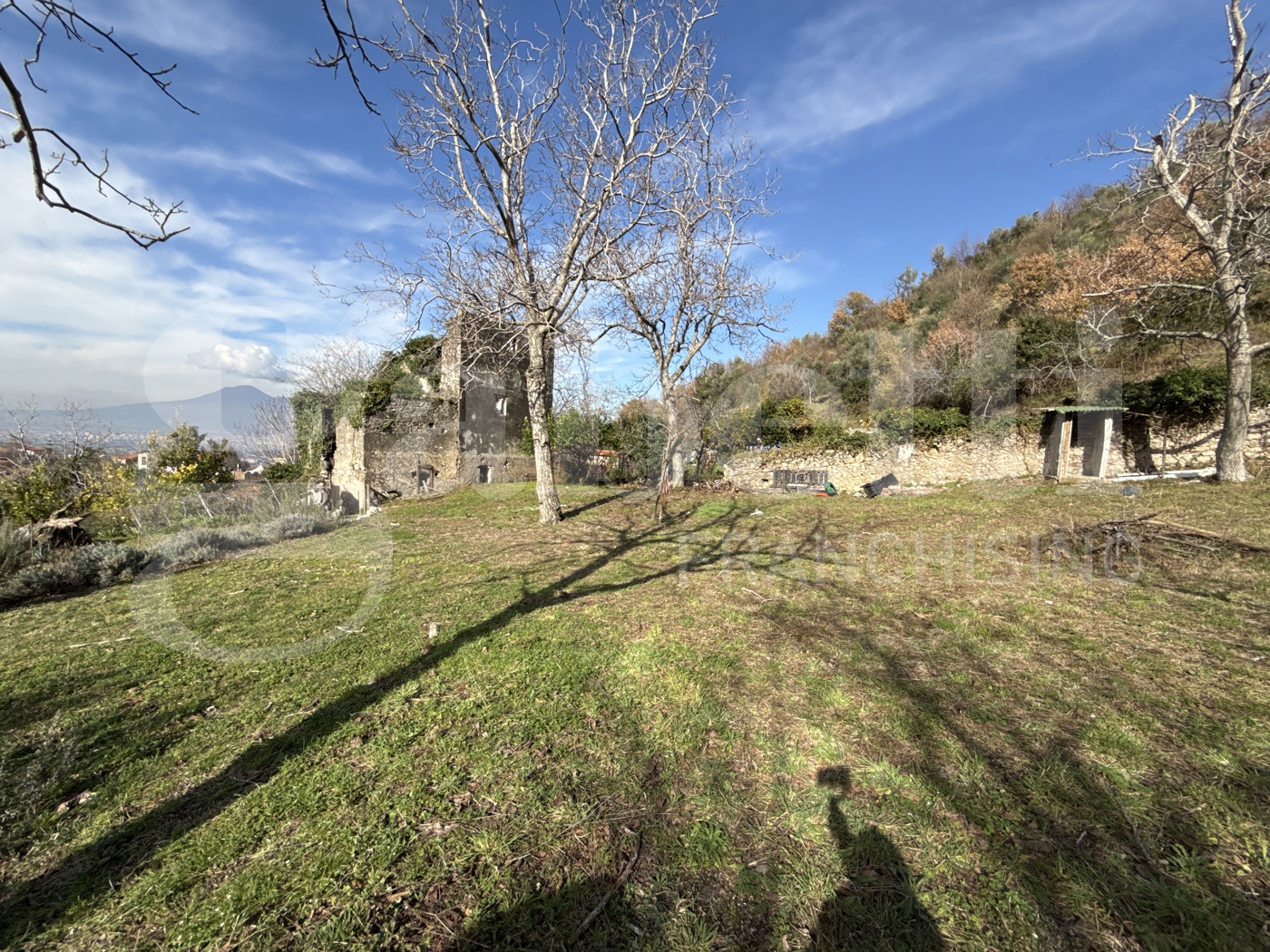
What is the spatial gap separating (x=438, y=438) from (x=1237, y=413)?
18.6 metres

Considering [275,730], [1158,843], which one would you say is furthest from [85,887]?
[1158,843]

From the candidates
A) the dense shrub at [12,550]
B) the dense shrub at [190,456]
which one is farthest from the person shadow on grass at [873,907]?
the dense shrub at [190,456]

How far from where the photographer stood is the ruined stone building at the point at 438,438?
14.1 m

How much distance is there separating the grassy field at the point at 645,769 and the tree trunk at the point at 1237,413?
6369 mm

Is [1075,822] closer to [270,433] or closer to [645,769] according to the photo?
[645,769]

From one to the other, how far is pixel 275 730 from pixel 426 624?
4.89 ft

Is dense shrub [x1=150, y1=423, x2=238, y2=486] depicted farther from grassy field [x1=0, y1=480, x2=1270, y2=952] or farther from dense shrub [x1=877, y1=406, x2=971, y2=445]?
dense shrub [x1=877, y1=406, x2=971, y2=445]

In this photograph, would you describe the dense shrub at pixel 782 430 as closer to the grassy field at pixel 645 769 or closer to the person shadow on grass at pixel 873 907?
the grassy field at pixel 645 769

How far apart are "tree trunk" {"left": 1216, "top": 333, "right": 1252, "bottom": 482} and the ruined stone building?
50.0 ft

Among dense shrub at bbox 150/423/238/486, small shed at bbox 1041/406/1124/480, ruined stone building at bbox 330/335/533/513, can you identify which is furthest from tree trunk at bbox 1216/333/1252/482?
dense shrub at bbox 150/423/238/486

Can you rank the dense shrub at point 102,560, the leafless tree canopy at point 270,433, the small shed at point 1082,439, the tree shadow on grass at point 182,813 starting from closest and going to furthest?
1. the tree shadow on grass at point 182,813
2. the dense shrub at point 102,560
3. the small shed at point 1082,439
4. the leafless tree canopy at point 270,433

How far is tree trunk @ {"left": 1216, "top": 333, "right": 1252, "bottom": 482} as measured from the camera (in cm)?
886

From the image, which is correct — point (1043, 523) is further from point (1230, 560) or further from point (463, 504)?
point (463, 504)

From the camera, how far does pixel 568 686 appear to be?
3.12 m
